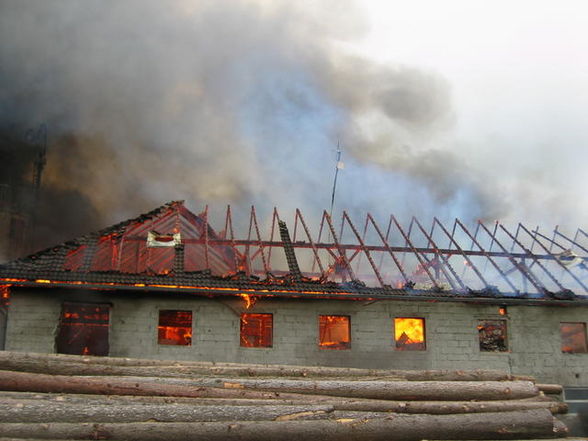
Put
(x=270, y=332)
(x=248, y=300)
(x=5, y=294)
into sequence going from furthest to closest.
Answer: (x=270, y=332), (x=248, y=300), (x=5, y=294)

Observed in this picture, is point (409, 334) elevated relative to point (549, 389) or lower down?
elevated

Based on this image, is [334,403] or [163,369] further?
[163,369]

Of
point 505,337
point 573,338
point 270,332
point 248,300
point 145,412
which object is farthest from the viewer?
point 573,338

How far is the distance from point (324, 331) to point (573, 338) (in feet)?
34.2

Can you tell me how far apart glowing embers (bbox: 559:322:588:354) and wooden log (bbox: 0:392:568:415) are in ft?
40.0

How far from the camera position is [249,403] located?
8.38m

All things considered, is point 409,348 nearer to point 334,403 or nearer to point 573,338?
point 573,338

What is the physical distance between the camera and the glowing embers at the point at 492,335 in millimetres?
19828

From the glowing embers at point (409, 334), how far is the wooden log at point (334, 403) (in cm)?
935

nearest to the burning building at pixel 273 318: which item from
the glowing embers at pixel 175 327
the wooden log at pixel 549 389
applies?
the glowing embers at pixel 175 327

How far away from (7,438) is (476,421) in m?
7.44

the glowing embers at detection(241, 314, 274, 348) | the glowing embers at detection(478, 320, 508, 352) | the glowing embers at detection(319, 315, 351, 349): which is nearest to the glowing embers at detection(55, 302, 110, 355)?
the glowing embers at detection(241, 314, 274, 348)

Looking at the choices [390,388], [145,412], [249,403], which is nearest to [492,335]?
[390,388]

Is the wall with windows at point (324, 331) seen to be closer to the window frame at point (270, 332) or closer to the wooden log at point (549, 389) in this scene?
the window frame at point (270, 332)
